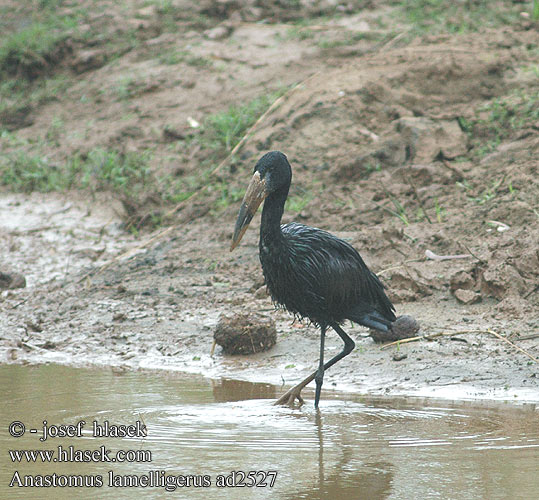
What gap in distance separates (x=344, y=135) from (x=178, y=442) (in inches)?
222

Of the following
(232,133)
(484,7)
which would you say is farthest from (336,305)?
(484,7)

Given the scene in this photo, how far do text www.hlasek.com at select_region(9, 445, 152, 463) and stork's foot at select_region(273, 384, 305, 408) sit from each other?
4.10 ft

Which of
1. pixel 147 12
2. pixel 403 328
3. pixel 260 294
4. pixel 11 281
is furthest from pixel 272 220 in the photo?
pixel 147 12

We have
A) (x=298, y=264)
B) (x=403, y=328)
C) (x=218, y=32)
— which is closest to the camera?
(x=298, y=264)

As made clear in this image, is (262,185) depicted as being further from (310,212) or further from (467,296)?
(310,212)

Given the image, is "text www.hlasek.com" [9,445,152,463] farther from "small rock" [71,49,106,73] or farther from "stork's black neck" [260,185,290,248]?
"small rock" [71,49,106,73]

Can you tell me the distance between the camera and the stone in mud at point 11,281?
8.73 metres

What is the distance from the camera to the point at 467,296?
689cm

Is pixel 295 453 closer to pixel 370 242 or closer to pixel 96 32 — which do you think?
pixel 370 242

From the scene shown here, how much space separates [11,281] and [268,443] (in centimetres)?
484

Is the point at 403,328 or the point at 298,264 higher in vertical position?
the point at 298,264

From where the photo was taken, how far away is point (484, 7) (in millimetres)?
11773

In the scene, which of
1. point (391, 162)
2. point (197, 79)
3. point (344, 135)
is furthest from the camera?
point (197, 79)

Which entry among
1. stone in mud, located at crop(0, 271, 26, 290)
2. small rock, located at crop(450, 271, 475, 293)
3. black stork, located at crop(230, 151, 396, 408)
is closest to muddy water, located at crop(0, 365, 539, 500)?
black stork, located at crop(230, 151, 396, 408)
